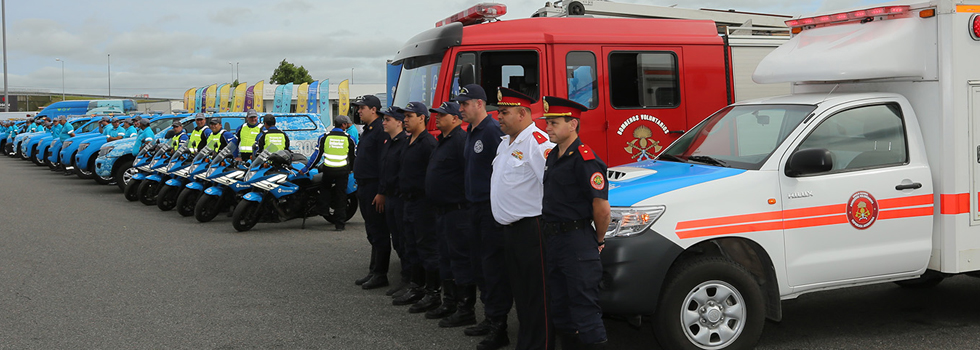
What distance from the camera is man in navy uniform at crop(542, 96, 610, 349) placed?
4.53 metres

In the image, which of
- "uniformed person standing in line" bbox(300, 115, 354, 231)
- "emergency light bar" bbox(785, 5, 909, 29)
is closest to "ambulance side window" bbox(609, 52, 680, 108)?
"emergency light bar" bbox(785, 5, 909, 29)

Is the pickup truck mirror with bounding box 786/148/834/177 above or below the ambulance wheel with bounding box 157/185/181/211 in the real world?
above

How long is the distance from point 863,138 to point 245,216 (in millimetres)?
8174

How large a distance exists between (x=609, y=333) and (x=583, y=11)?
459 cm

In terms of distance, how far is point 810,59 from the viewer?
6.31 meters

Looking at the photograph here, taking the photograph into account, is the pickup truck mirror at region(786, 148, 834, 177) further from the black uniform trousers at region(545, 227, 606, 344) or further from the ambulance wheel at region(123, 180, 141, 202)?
the ambulance wheel at region(123, 180, 141, 202)

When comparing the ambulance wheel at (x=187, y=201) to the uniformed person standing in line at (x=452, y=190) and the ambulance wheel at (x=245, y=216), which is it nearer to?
the ambulance wheel at (x=245, y=216)

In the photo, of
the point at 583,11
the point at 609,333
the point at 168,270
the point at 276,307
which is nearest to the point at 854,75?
the point at 609,333

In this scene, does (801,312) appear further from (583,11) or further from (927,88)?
(583,11)

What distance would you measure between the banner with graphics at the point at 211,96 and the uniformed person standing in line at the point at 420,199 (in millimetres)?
35760

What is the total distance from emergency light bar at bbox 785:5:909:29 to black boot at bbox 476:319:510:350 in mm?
3422

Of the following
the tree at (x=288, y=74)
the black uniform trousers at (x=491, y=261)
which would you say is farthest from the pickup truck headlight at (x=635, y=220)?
the tree at (x=288, y=74)

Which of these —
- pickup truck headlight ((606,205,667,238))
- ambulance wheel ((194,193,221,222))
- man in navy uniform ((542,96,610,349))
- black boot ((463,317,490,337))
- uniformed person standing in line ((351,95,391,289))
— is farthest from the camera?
ambulance wheel ((194,193,221,222))

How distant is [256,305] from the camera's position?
273 inches
